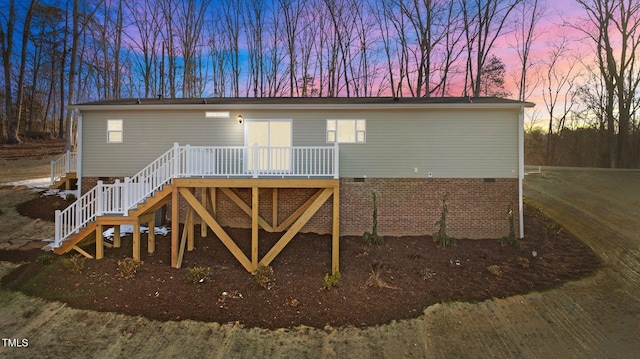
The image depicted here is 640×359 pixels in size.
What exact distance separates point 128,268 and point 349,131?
6.81 meters

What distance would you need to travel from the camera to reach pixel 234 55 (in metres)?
23.4

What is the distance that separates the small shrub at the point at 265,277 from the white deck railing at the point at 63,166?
989cm

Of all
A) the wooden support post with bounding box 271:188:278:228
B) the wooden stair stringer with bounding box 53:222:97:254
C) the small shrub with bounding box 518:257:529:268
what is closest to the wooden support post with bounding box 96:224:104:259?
the wooden stair stringer with bounding box 53:222:97:254

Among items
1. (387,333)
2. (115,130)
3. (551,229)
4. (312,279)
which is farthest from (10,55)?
(551,229)

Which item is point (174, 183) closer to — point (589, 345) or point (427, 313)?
point (427, 313)

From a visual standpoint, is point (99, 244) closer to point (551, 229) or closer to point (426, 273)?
point (426, 273)

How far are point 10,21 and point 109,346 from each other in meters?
25.9

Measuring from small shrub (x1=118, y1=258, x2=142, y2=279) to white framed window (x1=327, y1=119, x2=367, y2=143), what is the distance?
6.05 meters

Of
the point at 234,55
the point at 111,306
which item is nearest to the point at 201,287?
the point at 111,306

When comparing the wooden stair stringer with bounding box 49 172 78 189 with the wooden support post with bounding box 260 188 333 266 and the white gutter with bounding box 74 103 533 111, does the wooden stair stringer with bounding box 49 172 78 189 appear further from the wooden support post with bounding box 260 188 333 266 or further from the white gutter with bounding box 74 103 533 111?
the wooden support post with bounding box 260 188 333 266

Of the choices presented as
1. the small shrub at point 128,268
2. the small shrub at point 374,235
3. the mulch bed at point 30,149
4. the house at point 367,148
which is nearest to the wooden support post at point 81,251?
the small shrub at point 128,268

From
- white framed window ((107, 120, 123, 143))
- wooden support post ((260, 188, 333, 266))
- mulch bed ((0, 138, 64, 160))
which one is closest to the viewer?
wooden support post ((260, 188, 333, 266))

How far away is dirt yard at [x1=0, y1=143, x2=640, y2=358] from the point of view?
5.17 m

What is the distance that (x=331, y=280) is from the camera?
703cm
